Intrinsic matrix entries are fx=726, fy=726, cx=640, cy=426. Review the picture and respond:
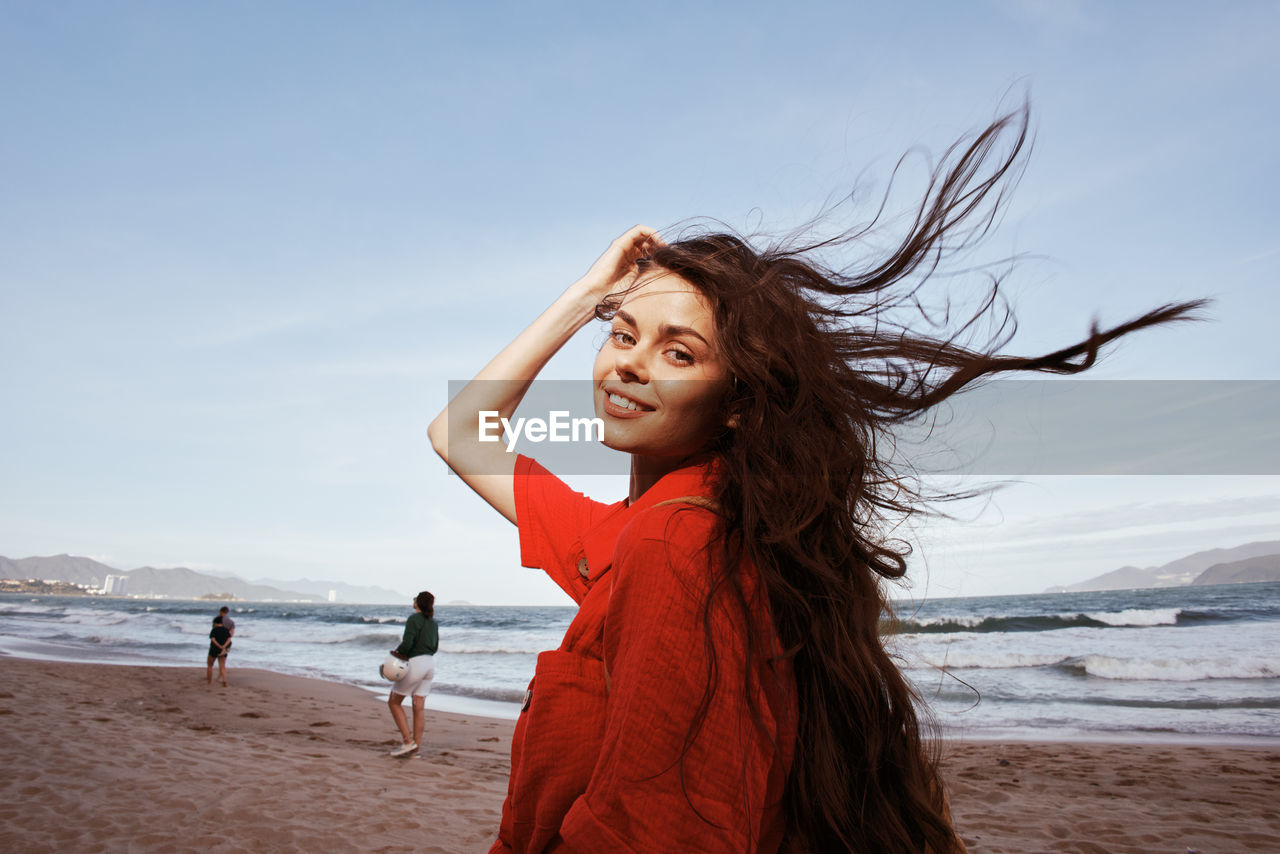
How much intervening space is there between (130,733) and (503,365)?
10.5 metres

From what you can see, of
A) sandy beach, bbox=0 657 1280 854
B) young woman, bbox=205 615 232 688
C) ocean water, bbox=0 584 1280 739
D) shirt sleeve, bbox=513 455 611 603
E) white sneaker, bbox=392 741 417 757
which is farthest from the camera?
young woman, bbox=205 615 232 688

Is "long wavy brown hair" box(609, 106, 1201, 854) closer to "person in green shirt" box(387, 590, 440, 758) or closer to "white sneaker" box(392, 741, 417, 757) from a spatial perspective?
"person in green shirt" box(387, 590, 440, 758)

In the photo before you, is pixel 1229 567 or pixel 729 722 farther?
pixel 1229 567

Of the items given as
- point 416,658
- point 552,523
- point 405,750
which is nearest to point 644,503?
point 552,523

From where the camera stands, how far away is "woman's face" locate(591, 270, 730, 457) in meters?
1.08

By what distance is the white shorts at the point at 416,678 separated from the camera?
859 cm

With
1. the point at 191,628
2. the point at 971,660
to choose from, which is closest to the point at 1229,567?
the point at 971,660

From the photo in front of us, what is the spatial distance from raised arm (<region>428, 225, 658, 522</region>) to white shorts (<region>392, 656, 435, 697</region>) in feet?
25.8

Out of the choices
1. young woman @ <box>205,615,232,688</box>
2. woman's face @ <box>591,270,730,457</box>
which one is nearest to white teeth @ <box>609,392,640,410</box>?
woman's face @ <box>591,270,730,457</box>

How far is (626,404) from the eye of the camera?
1.10 m

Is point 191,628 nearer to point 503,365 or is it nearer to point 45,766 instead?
point 45,766

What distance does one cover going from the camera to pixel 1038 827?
19.9 ft

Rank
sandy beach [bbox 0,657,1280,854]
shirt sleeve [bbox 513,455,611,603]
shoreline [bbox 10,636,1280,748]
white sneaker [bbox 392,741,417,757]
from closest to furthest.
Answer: shirt sleeve [bbox 513,455,611,603]
sandy beach [bbox 0,657,1280,854]
white sneaker [bbox 392,741,417,757]
shoreline [bbox 10,636,1280,748]

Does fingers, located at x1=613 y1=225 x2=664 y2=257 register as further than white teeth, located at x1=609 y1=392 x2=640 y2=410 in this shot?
Yes
